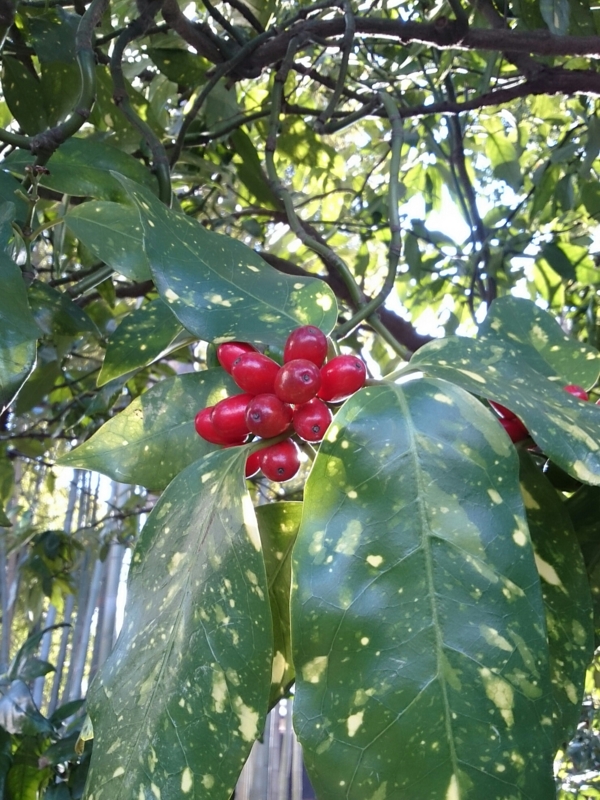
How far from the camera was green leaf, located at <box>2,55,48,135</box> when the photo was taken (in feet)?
2.38

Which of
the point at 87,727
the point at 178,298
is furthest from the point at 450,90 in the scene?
the point at 87,727

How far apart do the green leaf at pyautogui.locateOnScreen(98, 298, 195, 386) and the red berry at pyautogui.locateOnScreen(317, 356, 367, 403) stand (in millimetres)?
162

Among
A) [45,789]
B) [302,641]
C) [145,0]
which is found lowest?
[45,789]

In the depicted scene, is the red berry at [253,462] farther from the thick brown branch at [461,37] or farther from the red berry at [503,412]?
the thick brown branch at [461,37]

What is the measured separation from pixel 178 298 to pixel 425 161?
4.09 feet

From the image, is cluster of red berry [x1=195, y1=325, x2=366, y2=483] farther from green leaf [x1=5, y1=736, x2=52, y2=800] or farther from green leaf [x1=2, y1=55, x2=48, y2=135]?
green leaf [x1=5, y1=736, x2=52, y2=800]

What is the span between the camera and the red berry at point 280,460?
1.23 feet

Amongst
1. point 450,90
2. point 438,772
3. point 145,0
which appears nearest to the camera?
point 438,772

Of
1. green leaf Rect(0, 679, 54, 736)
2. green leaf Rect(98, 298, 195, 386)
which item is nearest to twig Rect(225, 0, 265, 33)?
green leaf Rect(98, 298, 195, 386)

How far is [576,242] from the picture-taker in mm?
1380

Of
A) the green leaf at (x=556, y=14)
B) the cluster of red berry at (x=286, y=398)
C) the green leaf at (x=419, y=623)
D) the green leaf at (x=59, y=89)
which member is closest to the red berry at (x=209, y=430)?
the cluster of red berry at (x=286, y=398)

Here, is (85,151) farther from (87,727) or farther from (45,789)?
(45,789)

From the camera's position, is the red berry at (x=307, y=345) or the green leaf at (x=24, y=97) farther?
the green leaf at (x=24, y=97)

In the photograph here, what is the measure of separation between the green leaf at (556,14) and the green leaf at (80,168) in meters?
0.48
